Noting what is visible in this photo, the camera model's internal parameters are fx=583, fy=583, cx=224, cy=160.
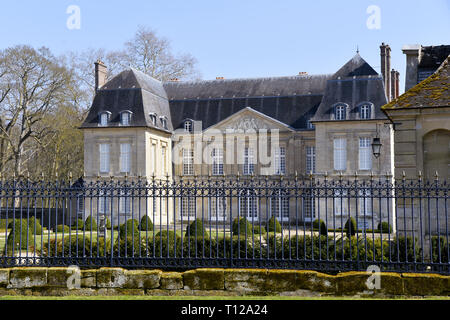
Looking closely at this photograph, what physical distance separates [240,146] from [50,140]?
12.4 meters

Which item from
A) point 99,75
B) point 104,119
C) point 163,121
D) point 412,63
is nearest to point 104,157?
point 104,119

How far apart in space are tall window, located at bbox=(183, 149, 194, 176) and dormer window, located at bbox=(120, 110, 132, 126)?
4211mm

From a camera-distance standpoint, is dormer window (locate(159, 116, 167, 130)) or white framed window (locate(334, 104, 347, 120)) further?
dormer window (locate(159, 116, 167, 130))

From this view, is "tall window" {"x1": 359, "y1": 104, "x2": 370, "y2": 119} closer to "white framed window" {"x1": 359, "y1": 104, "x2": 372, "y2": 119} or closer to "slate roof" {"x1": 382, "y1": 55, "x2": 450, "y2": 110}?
"white framed window" {"x1": 359, "y1": 104, "x2": 372, "y2": 119}

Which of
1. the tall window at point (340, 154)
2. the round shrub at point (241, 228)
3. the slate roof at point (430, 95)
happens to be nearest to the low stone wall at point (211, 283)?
the round shrub at point (241, 228)

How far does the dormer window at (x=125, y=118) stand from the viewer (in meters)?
33.2

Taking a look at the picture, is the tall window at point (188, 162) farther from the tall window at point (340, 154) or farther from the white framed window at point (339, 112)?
the white framed window at point (339, 112)

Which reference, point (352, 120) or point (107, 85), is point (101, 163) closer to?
point (107, 85)

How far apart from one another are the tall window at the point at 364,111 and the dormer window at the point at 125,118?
505 inches

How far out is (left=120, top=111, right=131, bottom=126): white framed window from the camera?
33181mm

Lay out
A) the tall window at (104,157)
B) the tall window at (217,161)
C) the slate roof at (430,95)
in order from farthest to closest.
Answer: the tall window at (217,161) < the tall window at (104,157) < the slate roof at (430,95)

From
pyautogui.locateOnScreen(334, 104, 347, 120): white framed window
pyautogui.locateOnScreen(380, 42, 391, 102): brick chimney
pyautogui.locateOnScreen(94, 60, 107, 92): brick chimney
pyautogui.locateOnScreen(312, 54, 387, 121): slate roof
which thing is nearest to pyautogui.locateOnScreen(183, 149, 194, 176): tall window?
pyautogui.locateOnScreen(94, 60, 107, 92): brick chimney
